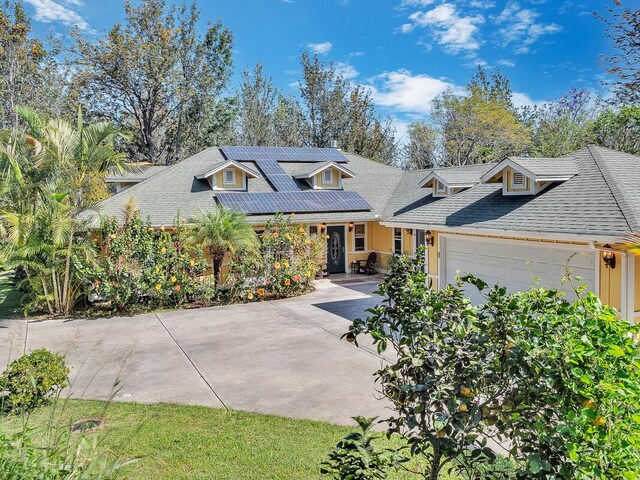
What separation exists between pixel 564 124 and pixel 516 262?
1208 inches

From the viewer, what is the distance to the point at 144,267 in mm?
14508

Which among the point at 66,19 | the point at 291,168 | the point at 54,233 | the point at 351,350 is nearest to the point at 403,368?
the point at 351,350

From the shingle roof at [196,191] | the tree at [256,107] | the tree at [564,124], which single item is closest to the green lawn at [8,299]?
the shingle roof at [196,191]

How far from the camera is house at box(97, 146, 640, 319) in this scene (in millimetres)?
9367

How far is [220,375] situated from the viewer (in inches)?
353

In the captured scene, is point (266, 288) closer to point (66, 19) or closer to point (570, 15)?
point (570, 15)

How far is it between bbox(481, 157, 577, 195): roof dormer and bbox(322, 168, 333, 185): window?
383 inches

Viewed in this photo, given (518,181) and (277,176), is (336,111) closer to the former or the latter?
(277,176)

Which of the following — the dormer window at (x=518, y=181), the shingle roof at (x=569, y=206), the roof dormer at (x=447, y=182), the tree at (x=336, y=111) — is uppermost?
the tree at (x=336, y=111)

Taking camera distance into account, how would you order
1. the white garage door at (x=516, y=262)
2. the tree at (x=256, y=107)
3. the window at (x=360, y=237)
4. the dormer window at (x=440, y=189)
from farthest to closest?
the tree at (x=256, y=107)
the window at (x=360, y=237)
the dormer window at (x=440, y=189)
the white garage door at (x=516, y=262)

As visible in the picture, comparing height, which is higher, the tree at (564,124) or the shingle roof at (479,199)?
the tree at (564,124)

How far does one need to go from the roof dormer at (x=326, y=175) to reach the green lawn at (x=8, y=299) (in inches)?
483

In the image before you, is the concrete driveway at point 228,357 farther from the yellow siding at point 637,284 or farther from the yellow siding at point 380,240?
the yellow siding at point 380,240

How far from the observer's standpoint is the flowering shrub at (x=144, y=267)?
14.1 m
